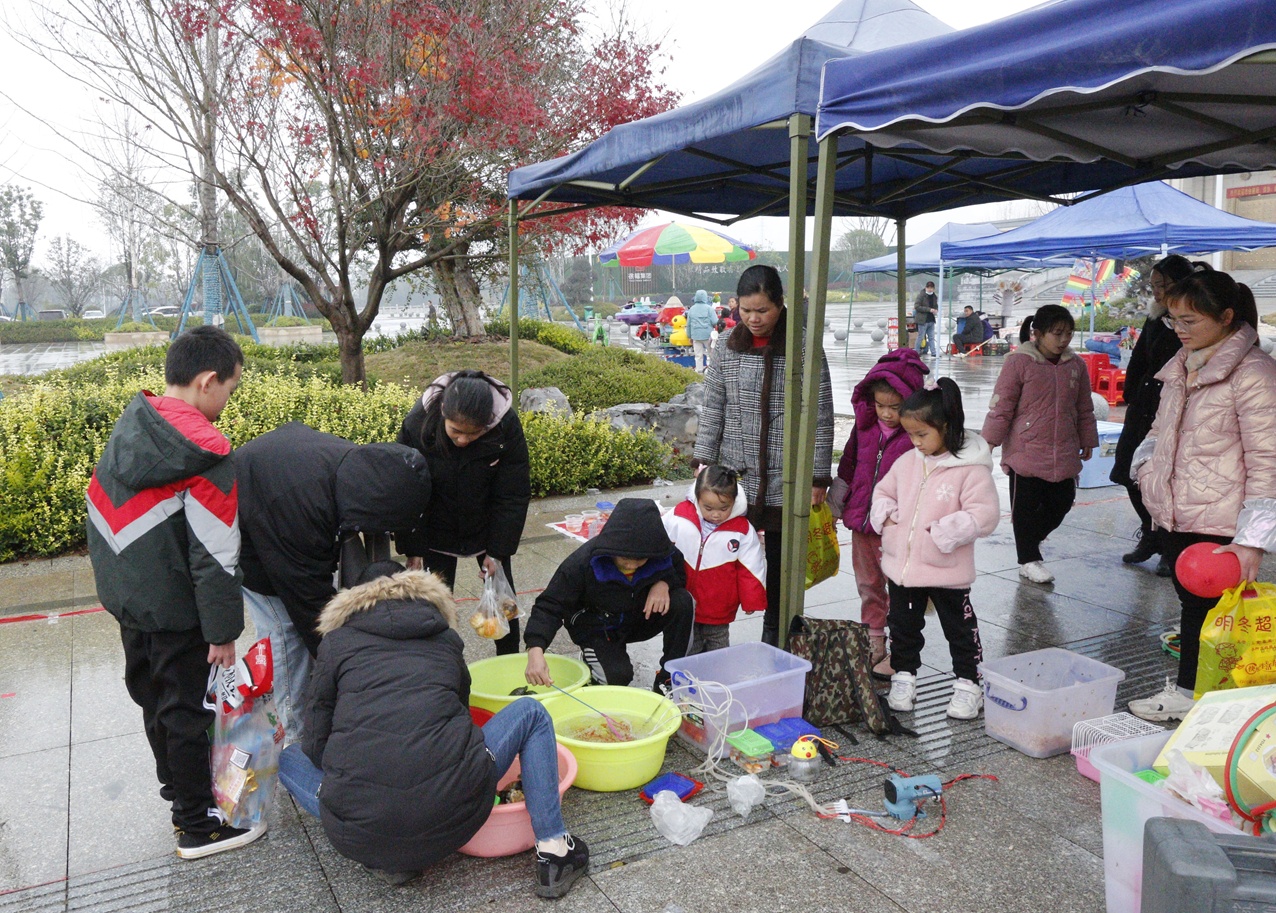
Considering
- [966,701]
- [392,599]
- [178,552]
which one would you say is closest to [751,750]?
[966,701]

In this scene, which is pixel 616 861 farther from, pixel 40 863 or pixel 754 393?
pixel 754 393

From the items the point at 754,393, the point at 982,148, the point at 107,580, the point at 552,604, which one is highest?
the point at 982,148

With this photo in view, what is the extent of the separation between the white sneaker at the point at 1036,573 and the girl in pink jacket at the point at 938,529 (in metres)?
2.03

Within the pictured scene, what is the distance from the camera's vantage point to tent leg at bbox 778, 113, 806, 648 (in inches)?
155

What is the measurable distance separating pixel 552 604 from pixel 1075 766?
2.12 m

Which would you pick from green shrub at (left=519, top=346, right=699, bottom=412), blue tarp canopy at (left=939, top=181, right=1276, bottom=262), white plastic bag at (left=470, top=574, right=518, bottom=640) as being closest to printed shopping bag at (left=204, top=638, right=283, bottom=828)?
white plastic bag at (left=470, top=574, right=518, bottom=640)

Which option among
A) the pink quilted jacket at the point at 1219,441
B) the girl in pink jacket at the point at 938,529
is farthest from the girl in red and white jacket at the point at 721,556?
the pink quilted jacket at the point at 1219,441

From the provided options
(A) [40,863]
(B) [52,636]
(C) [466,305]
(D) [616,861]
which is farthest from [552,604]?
(C) [466,305]

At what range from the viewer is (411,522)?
3096mm

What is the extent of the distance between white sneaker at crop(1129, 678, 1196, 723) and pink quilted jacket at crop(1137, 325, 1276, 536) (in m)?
0.72

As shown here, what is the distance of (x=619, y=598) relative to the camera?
3.81 m

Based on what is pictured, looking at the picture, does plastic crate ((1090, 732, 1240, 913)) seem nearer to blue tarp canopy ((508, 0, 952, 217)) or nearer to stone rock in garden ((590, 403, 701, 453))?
blue tarp canopy ((508, 0, 952, 217))

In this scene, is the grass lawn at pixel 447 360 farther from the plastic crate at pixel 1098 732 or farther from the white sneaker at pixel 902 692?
the plastic crate at pixel 1098 732

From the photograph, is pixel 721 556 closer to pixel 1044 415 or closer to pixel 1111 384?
pixel 1044 415
